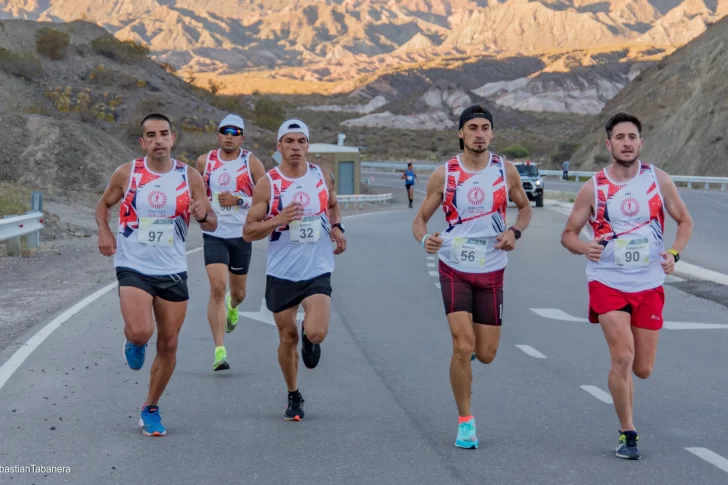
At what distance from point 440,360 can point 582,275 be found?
8.86 m

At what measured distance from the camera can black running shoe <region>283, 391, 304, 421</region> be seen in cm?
817

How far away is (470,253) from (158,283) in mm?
1920

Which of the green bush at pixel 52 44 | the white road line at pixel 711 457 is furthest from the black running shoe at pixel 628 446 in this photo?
the green bush at pixel 52 44

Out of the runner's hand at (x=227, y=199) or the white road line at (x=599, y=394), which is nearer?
the white road line at (x=599, y=394)

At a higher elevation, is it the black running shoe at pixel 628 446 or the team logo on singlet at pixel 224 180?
the team logo on singlet at pixel 224 180

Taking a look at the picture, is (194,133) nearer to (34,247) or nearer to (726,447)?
(34,247)

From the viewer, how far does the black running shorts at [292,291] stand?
822 centimetres

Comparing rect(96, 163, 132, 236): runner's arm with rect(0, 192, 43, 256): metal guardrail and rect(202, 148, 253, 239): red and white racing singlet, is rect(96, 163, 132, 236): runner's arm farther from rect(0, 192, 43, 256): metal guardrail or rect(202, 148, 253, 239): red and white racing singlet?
rect(0, 192, 43, 256): metal guardrail

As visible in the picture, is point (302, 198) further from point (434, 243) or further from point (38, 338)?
point (38, 338)

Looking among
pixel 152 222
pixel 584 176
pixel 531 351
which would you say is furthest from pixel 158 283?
pixel 584 176

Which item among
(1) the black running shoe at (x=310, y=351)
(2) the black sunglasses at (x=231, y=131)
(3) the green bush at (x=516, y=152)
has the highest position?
(2) the black sunglasses at (x=231, y=131)

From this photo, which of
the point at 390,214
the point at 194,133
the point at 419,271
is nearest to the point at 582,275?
the point at 419,271

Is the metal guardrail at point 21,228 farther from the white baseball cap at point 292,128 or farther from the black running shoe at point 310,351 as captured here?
the white baseball cap at point 292,128

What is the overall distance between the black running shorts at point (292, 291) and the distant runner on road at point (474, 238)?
0.80 meters
